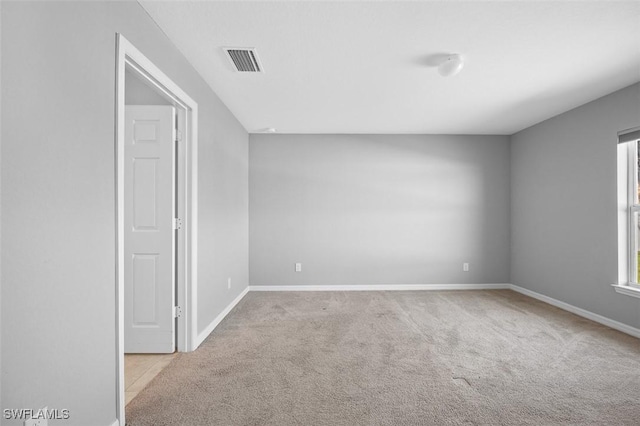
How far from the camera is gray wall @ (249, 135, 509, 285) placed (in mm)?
5332

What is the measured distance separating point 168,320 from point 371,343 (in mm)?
1843

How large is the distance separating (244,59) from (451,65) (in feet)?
5.63

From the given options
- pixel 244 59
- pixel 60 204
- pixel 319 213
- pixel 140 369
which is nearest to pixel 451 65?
pixel 244 59

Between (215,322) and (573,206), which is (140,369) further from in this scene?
(573,206)

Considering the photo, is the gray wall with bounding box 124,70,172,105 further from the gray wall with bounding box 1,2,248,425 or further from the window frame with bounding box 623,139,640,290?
the window frame with bounding box 623,139,640,290

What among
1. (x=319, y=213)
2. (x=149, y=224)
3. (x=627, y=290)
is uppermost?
(x=319, y=213)

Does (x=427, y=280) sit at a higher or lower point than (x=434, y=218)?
lower

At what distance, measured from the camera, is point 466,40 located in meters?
2.46

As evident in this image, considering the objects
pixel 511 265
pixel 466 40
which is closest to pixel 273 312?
pixel 466 40

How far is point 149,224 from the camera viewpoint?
9.39 ft

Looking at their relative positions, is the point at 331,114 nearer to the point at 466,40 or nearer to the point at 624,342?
the point at 466,40

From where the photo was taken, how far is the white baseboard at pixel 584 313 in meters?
3.36

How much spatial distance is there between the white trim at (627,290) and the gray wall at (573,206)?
56 mm

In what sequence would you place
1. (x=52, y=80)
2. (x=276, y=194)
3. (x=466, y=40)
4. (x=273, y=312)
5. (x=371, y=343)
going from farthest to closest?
1. (x=276, y=194)
2. (x=273, y=312)
3. (x=371, y=343)
4. (x=466, y=40)
5. (x=52, y=80)
